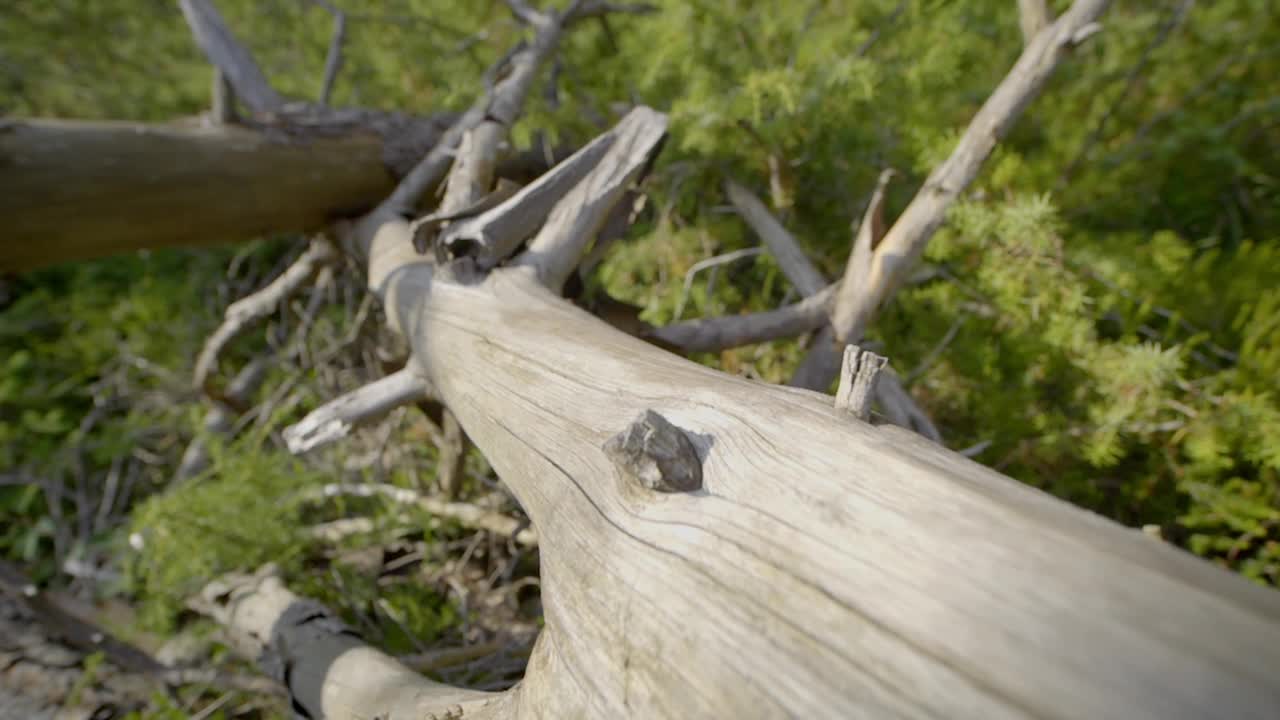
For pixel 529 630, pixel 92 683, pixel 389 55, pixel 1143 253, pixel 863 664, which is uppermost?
pixel 389 55

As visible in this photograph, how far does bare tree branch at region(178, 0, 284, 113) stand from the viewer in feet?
9.73

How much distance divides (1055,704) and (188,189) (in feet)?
10.1

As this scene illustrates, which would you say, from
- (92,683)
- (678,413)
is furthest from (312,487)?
(678,413)

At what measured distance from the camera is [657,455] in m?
0.89

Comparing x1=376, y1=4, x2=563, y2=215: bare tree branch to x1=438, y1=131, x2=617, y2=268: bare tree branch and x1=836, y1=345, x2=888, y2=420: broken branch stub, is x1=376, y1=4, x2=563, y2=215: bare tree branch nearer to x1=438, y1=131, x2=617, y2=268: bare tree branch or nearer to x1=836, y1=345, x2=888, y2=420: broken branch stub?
x1=438, y1=131, x2=617, y2=268: bare tree branch

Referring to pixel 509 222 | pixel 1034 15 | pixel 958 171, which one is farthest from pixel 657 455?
pixel 1034 15

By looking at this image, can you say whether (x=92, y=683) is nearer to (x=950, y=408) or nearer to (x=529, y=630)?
(x=529, y=630)

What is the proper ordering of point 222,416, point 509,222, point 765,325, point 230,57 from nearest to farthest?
1. point 509,222
2. point 765,325
3. point 230,57
4. point 222,416

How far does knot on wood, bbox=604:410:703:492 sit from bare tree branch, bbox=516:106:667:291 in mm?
1061

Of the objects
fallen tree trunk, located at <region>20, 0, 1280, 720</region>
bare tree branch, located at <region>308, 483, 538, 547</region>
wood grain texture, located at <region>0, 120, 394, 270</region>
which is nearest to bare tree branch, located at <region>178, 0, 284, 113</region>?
wood grain texture, located at <region>0, 120, 394, 270</region>

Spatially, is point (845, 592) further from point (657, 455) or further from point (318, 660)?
point (318, 660)

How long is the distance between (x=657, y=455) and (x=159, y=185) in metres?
2.58

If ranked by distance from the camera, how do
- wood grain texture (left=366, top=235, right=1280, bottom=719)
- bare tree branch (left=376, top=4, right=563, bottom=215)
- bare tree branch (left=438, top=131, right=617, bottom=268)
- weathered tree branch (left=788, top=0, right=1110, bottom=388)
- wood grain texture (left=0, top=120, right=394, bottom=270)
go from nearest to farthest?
wood grain texture (left=366, top=235, right=1280, bottom=719) → bare tree branch (left=438, top=131, right=617, bottom=268) → weathered tree branch (left=788, top=0, right=1110, bottom=388) → wood grain texture (left=0, top=120, right=394, bottom=270) → bare tree branch (left=376, top=4, right=563, bottom=215)

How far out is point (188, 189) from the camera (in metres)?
2.55
